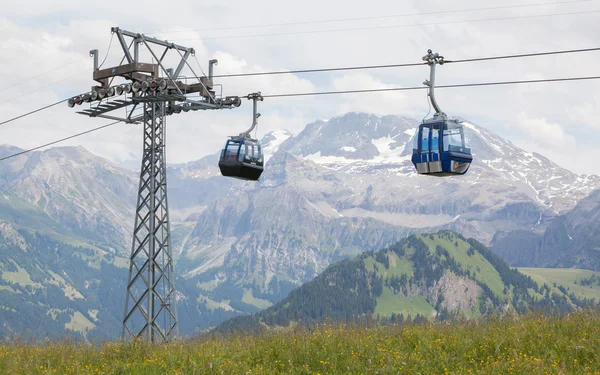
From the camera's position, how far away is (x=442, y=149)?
29.9 metres

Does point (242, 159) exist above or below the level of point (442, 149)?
below

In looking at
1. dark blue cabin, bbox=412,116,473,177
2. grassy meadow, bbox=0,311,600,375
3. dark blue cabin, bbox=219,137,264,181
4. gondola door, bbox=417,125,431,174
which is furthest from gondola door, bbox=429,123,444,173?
grassy meadow, bbox=0,311,600,375

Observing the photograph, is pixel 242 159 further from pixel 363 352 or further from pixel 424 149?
pixel 363 352

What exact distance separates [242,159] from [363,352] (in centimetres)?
1668

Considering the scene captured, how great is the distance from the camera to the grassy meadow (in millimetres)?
18078

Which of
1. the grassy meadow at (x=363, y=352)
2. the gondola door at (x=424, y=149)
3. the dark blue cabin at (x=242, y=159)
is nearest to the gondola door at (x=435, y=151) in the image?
the gondola door at (x=424, y=149)

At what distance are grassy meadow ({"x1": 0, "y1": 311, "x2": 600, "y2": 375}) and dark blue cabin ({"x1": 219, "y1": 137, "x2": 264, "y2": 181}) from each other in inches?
521

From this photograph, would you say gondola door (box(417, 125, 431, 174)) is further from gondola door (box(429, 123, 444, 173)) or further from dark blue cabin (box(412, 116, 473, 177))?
gondola door (box(429, 123, 444, 173))

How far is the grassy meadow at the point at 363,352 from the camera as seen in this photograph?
18078 millimetres

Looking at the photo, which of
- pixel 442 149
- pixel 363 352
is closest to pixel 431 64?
pixel 442 149

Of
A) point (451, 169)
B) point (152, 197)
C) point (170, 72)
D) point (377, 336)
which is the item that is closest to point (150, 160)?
point (152, 197)

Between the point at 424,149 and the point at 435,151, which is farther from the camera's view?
the point at 424,149

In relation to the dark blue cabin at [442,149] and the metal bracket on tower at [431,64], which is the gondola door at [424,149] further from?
the metal bracket on tower at [431,64]

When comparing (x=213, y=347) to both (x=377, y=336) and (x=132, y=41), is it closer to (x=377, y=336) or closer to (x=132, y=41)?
(x=377, y=336)
